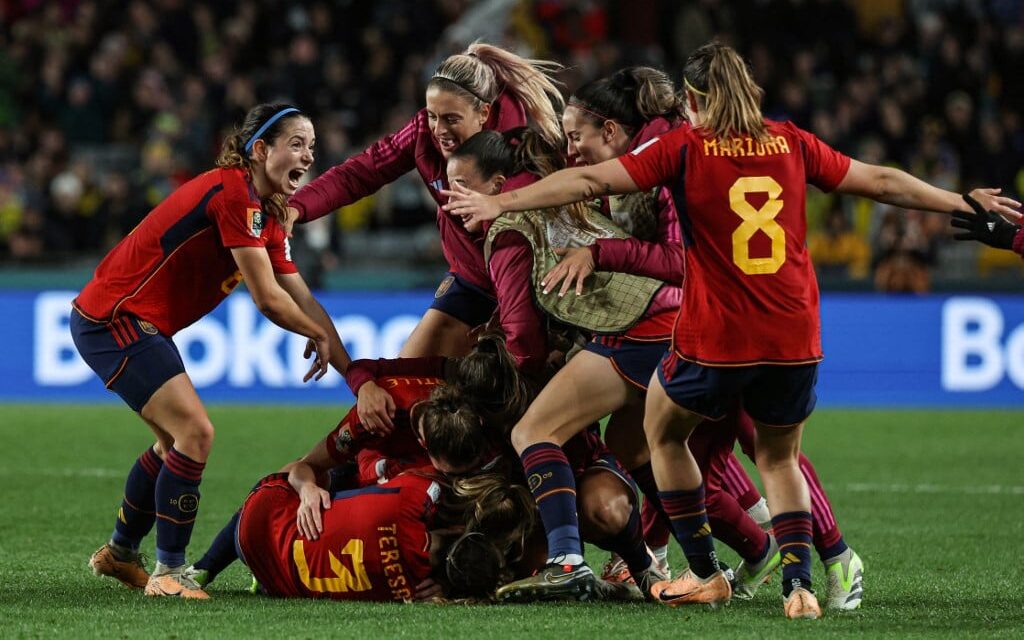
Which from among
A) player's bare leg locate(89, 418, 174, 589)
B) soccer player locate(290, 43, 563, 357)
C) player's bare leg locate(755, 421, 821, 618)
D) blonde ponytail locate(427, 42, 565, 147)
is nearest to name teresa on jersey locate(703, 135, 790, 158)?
player's bare leg locate(755, 421, 821, 618)

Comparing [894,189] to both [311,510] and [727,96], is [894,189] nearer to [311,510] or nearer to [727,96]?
[727,96]

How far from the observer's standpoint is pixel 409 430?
19.2ft

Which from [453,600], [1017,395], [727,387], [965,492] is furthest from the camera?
[1017,395]

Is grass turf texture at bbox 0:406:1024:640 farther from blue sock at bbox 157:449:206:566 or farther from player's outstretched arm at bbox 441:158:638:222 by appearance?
player's outstretched arm at bbox 441:158:638:222

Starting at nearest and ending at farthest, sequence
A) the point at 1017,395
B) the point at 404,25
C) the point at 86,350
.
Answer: the point at 86,350 → the point at 1017,395 → the point at 404,25

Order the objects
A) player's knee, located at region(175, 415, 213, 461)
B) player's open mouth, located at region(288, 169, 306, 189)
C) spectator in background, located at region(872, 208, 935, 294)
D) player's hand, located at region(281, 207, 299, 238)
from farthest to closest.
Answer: spectator in background, located at region(872, 208, 935, 294) < player's hand, located at region(281, 207, 299, 238) < player's open mouth, located at region(288, 169, 306, 189) < player's knee, located at region(175, 415, 213, 461)

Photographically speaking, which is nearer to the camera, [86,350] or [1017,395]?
[86,350]

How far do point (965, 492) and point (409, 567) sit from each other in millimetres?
4621

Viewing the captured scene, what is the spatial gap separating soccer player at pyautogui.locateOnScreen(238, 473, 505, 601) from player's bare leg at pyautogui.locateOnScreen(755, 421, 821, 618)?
0.95 m

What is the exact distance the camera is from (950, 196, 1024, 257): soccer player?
17.3 ft

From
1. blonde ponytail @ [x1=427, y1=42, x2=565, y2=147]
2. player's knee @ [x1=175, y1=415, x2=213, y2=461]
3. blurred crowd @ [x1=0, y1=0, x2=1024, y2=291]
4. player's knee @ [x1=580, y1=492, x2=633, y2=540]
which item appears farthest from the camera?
blurred crowd @ [x1=0, y1=0, x2=1024, y2=291]

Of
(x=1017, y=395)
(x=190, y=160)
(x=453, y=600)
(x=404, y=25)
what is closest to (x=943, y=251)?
(x=1017, y=395)

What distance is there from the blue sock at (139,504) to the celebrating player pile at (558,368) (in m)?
0.01

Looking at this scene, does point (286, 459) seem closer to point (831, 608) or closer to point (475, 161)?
point (475, 161)
